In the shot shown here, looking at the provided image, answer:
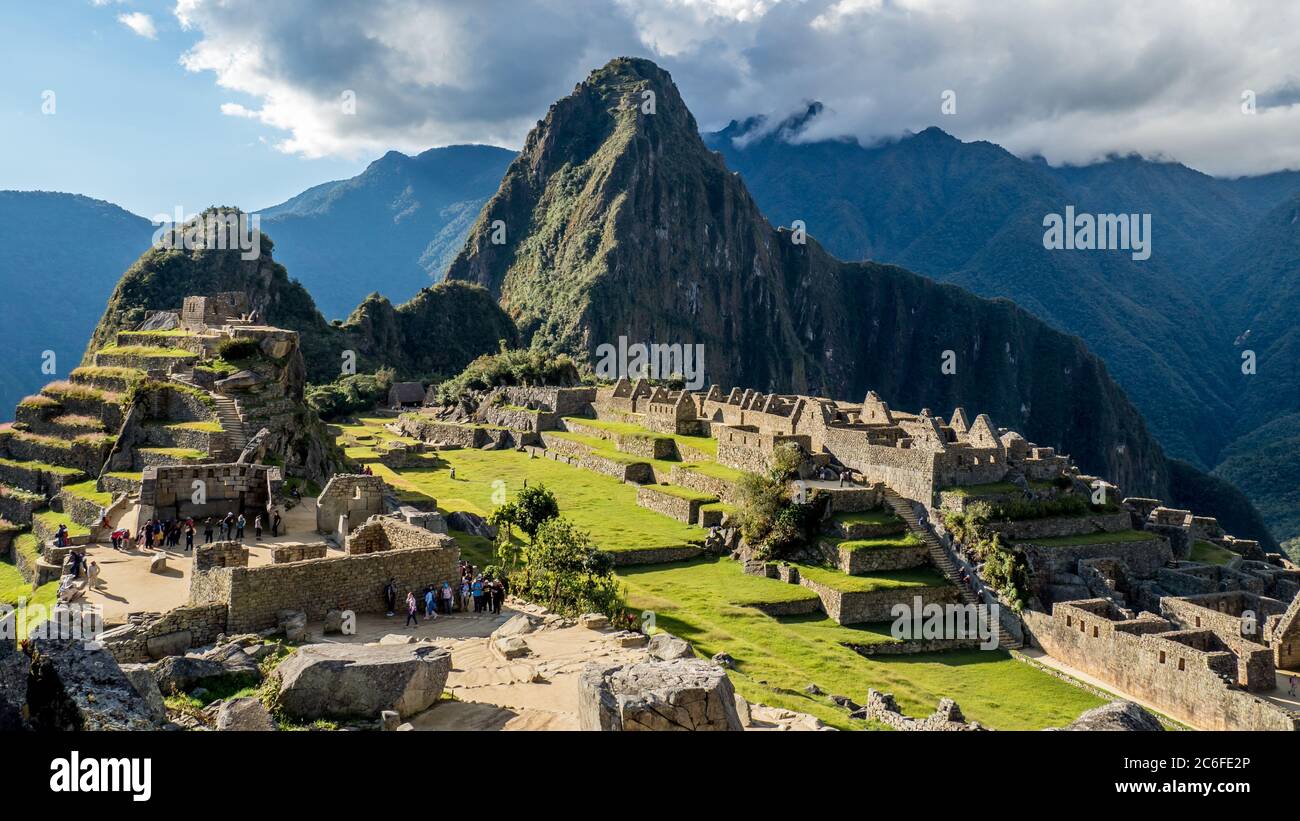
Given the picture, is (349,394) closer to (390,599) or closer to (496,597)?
(496,597)

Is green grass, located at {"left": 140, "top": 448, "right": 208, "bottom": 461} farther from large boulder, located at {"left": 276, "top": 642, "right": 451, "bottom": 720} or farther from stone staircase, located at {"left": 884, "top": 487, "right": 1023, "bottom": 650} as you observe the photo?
stone staircase, located at {"left": 884, "top": 487, "right": 1023, "bottom": 650}

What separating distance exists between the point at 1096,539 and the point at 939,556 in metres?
6.01

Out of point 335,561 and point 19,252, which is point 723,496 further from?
point 19,252

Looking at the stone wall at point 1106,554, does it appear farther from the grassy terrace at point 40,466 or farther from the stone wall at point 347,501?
the grassy terrace at point 40,466

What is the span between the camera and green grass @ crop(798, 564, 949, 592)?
87.6ft

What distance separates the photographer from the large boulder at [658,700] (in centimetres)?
721

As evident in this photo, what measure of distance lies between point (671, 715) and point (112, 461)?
2464 cm

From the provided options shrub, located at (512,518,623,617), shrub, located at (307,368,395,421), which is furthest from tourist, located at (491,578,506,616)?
shrub, located at (307,368,395,421)

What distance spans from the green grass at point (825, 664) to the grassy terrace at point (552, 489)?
11.8ft

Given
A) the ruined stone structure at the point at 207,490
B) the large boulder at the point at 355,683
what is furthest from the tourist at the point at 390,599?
the ruined stone structure at the point at 207,490

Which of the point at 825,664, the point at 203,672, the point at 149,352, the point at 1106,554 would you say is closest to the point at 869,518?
the point at 1106,554
